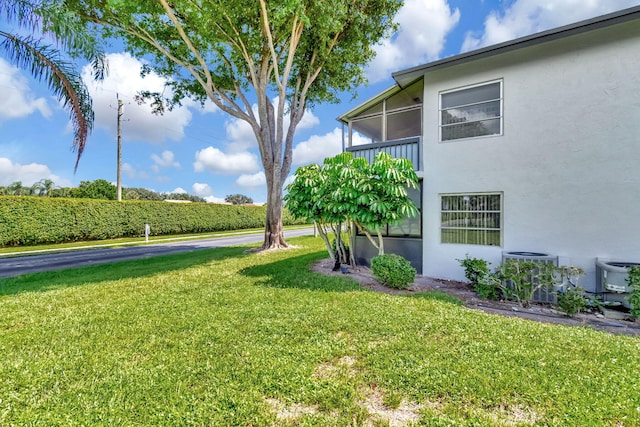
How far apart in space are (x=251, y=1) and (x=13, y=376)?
10.9 metres

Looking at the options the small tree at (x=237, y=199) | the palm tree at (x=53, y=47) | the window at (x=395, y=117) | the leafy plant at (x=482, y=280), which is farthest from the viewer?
the small tree at (x=237, y=199)

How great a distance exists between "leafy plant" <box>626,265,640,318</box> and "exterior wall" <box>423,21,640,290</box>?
1.20 meters

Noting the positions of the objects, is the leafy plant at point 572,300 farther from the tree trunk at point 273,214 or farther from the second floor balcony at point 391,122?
the tree trunk at point 273,214

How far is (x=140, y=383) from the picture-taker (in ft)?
9.50

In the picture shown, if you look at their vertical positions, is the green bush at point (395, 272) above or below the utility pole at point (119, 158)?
below

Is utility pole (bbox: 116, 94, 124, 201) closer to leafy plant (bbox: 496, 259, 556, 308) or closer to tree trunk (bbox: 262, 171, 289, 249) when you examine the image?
tree trunk (bbox: 262, 171, 289, 249)

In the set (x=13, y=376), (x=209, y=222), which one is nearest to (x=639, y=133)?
(x=13, y=376)

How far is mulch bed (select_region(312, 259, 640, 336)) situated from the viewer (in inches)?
184

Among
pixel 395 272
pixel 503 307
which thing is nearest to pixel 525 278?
pixel 503 307

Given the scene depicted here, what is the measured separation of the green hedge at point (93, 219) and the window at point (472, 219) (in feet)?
17.4

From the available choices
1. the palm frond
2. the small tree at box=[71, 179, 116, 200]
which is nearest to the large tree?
the palm frond

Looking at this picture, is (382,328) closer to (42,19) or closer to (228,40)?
(42,19)

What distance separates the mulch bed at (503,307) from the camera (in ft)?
15.3

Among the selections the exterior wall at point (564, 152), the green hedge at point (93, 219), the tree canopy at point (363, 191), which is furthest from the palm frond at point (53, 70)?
the exterior wall at point (564, 152)
